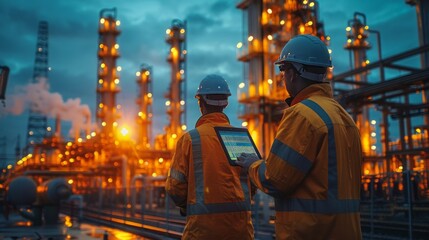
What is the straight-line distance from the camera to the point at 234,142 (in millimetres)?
3047

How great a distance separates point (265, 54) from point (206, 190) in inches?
971

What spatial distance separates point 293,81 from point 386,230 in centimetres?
1068

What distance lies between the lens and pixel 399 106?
23766mm

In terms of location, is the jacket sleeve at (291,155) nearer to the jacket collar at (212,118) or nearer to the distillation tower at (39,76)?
the jacket collar at (212,118)

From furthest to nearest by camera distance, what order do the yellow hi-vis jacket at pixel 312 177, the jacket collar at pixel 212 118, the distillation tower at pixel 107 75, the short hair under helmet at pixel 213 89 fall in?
the distillation tower at pixel 107 75 < the short hair under helmet at pixel 213 89 < the jacket collar at pixel 212 118 < the yellow hi-vis jacket at pixel 312 177

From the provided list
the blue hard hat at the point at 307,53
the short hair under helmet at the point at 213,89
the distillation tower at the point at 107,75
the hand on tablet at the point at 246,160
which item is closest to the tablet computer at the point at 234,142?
the hand on tablet at the point at 246,160

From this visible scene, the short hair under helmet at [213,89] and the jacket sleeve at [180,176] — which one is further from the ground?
the short hair under helmet at [213,89]

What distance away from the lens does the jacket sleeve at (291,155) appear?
2.33m

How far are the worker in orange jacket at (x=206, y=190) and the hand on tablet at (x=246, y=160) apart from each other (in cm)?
92

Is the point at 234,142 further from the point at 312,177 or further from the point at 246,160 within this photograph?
the point at 312,177

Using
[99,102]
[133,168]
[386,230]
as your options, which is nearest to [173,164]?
[386,230]

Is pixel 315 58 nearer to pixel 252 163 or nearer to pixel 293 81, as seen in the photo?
pixel 293 81

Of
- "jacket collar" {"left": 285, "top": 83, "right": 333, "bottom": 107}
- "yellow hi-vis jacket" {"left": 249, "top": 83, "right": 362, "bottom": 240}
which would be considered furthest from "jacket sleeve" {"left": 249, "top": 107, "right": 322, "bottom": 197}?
"jacket collar" {"left": 285, "top": 83, "right": 333, "bottom": 107}

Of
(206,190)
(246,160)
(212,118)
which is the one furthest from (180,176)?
(246,160)
